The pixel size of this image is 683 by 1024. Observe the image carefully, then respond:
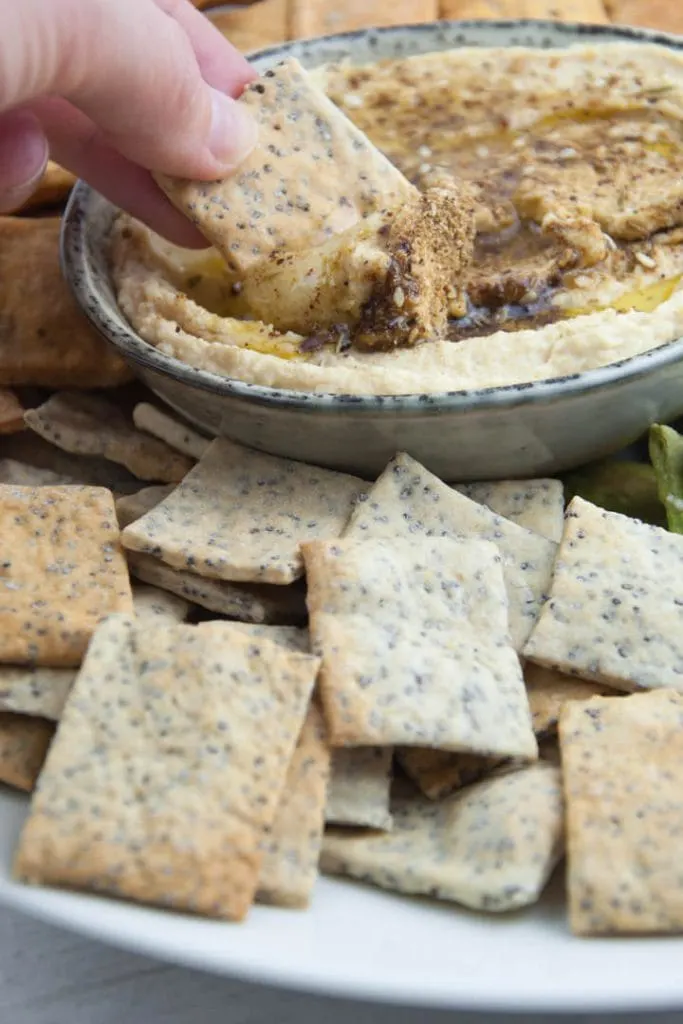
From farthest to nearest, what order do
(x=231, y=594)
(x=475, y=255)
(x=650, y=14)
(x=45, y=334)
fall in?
(x=650, y=14) < (x=45, y=334) < (x=475, y=255) < (x=231, y=594)

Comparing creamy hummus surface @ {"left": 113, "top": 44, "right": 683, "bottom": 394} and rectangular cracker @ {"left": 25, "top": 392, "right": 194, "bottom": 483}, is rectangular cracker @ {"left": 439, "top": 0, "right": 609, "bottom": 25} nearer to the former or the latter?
creamy hummus surface @ {"left": 113, "top": 44, "right": 683, "bottom": 394}

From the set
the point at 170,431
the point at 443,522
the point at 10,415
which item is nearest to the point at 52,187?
the point at 10,415

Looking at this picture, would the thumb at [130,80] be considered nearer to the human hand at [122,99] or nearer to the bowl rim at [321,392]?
the human hand at [122,99]

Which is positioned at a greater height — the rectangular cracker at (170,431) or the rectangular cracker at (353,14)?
the rectangular cracker at (353,14)

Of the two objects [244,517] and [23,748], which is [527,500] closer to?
[244,517]

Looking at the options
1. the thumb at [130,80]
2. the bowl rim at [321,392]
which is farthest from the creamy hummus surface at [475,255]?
the thumb at [130,80]

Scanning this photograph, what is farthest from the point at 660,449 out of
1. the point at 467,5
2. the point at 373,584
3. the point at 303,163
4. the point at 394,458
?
the point at 467,5

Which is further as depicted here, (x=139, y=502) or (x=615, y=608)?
(x=139, y=502)
